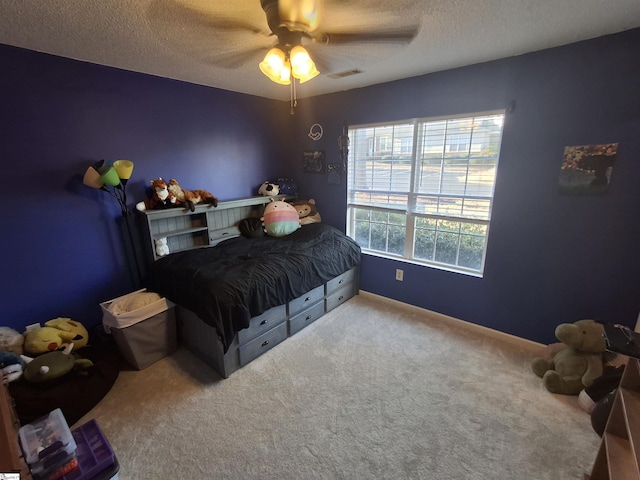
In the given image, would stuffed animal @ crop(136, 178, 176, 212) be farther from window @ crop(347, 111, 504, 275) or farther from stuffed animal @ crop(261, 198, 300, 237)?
window @ crop(347, 111, 504, 275)

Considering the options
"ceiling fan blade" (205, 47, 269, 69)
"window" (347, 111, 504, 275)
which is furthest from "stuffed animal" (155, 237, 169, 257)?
"window" (347, 111, 504, 275)

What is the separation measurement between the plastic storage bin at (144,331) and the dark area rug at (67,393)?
173 mm

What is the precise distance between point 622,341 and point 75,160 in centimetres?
343

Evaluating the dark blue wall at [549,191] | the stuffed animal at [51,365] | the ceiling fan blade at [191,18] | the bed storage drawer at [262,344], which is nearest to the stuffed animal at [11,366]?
the stuffed animal at [51,365]

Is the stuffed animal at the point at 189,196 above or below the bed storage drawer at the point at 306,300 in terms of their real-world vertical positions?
above

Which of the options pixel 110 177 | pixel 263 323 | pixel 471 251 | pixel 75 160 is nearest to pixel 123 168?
pixel 110 177

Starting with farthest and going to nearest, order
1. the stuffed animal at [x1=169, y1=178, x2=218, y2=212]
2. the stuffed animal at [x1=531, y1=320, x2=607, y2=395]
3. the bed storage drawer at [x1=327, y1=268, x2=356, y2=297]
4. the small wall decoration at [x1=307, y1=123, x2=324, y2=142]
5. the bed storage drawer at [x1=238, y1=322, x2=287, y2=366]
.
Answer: the small wall decoration at [x1=307, y1=123, x2=324, y2=142]
the bed storage drawer at [x1=327, y1=268, x2=356, y2=297]
the stuffed animal at [x1=169, y1=178, x2=218, y2=212]
the bed storage drawer at [x1=238, y1=322, x2=287, y2=366]
the stuffed animal at [x1=531, y1=320, x2=607, y2=395]

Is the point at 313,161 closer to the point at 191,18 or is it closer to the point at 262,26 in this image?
the point at 262,26

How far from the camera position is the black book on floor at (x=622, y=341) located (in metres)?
1.09

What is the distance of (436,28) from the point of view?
1652 millimetres

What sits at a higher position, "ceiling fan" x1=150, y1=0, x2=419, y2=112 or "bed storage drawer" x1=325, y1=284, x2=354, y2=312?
"ceiling fan" x1=150, y1=0, x2=419, y2=112

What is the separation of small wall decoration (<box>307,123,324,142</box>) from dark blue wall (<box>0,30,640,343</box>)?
0.71m

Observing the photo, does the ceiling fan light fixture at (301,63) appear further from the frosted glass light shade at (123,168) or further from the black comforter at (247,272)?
the frosted glass light shade at (123,168)

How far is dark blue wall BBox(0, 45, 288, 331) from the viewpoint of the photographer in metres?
1.95
